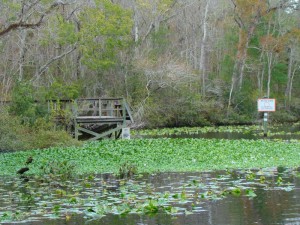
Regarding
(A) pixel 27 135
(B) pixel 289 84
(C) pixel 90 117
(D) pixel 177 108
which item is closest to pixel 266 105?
(C) pixel 90 117

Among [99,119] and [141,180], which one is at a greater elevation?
[99,119]

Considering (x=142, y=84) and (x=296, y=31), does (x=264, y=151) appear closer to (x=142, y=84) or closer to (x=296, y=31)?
(x=142, y=84)

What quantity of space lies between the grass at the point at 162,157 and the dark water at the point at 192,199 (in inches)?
76.9

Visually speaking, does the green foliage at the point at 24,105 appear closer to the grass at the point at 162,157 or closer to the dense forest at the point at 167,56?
the dense forest at the point at 167,56

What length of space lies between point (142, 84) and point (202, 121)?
21.4 feet

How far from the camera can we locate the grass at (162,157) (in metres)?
21.7

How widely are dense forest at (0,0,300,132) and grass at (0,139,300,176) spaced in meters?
9.51

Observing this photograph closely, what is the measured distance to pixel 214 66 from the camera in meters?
64.2

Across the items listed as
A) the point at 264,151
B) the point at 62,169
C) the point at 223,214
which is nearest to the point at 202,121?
the point at 264,151

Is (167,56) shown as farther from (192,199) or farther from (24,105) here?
(192,199)

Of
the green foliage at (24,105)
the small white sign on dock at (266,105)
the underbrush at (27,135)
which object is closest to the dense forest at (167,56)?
the green foliage at (24,105)

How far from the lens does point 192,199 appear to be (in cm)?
1477

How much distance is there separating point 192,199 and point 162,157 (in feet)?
32.0

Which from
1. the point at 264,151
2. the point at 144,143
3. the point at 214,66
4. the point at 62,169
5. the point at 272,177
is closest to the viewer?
the point at 272,177
